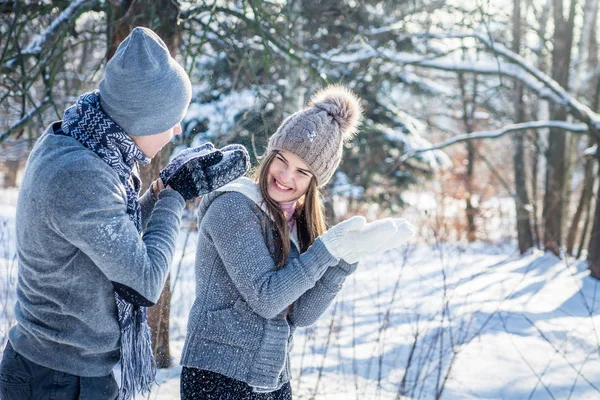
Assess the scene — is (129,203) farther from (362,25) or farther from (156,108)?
(362,25)

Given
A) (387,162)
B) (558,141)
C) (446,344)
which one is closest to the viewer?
(446,344)

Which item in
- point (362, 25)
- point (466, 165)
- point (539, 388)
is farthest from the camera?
point (466, 165)

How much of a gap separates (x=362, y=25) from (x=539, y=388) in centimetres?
684

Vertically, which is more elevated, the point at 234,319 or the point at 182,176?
the point at 182,176

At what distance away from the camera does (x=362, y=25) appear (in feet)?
30.4

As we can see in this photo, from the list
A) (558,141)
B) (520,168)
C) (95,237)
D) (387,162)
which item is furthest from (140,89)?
(520,168)

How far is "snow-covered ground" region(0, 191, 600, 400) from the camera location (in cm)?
347

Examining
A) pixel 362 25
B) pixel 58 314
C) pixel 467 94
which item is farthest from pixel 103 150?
pixel 467 94

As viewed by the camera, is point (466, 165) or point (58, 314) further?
point (466, 165)

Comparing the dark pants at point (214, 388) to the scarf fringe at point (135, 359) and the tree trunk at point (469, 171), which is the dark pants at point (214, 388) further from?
the tree trunk at point (469, 171)

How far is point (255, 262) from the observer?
1.75 meters

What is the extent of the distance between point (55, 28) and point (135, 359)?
9.57 feet

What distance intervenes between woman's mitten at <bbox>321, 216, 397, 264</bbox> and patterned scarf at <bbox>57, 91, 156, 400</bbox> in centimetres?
57

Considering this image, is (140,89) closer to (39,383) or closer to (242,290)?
(242,290)
